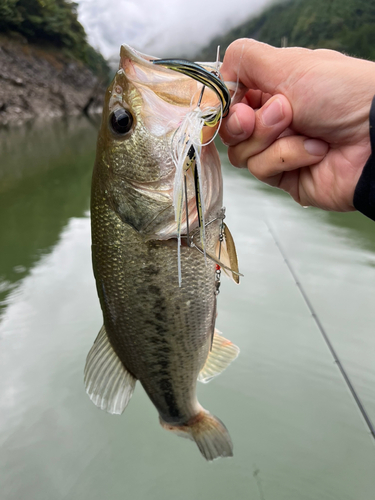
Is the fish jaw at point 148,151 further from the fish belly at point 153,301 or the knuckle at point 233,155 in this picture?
the knuckle at point 233,155

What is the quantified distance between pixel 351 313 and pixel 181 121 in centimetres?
288

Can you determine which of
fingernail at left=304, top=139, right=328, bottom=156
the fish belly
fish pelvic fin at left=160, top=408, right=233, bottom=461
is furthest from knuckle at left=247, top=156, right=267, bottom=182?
fish pelvic fin at left=160, top=408, right=233, bottom=461

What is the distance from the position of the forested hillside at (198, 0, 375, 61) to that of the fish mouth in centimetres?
2900

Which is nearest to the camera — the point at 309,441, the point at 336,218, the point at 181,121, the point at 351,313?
the point at 181,121

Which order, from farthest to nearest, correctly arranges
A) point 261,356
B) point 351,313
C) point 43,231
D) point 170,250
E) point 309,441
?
point 43,231
point 351,313
point 261,356
point 309,441
point 170,250

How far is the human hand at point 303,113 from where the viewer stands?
3.59 ft

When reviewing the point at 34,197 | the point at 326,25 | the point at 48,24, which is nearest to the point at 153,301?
the point at 34,197

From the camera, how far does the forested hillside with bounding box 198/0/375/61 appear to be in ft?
109

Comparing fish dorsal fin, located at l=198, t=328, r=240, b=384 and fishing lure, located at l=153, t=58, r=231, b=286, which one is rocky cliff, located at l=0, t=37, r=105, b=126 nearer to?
fish dorsal fin, located at l=198, t=328, r=240, b=384

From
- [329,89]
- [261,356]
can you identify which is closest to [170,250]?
[329,89]

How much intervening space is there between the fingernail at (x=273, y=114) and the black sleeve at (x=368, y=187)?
0.88ft

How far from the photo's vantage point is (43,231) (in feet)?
17.1

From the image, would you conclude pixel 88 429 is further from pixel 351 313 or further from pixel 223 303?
pixel 351 313

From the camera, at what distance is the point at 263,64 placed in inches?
44.9
